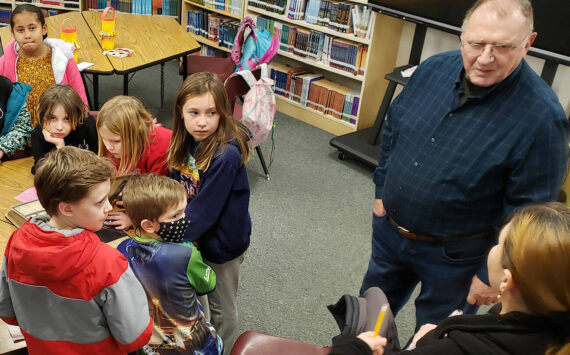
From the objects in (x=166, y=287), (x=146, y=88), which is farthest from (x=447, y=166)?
(x=146, y=88)

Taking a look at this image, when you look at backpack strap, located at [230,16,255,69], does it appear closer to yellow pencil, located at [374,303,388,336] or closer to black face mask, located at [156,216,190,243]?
black face mask, located at [156,216,190,243]

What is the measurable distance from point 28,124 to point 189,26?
3.22 meters

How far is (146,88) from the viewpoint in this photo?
528 centimetres

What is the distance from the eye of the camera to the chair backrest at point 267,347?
5.48 feet

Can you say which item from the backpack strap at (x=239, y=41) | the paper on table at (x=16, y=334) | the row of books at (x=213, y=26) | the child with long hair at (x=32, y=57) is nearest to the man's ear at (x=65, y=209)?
the paper on table at (x=16, y=334)

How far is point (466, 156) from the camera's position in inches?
68.1

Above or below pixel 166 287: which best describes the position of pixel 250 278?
below

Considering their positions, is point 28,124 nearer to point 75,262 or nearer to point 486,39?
point 75,262

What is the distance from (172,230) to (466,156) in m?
0.97

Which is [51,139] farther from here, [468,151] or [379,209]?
[468,151]

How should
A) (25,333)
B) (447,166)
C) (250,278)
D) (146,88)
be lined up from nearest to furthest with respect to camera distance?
(25,333) < (447,166) < (250,278) < (146,88)

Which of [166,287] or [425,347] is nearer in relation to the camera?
[425,347]

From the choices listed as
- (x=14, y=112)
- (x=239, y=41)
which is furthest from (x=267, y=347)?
(x=239, y=41)

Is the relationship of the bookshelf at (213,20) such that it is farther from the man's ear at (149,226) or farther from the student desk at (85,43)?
the man's ear at (149,226)
